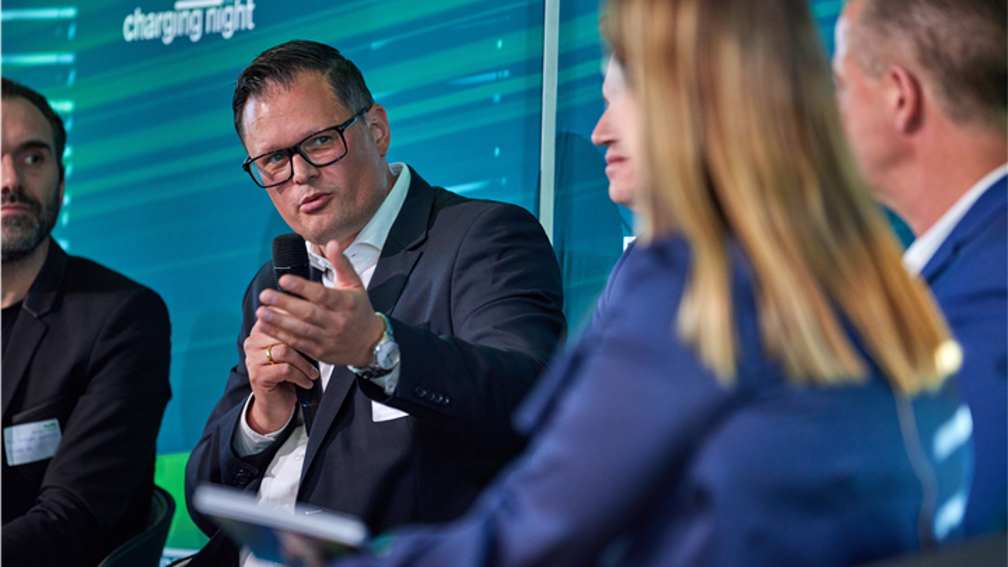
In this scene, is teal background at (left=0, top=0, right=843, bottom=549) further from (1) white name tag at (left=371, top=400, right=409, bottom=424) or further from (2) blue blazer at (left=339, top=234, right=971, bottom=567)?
(2) blue blazer at (left=339, top=234, right=971, bottom=567)

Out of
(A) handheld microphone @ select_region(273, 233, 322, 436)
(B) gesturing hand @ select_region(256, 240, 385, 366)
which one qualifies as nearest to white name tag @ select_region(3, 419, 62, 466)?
(A) handheld microphone @ select_region(273, 233, 322, 436)

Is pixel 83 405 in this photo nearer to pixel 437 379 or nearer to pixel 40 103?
pixel 40 103

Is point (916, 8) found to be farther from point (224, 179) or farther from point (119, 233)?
point (119, 233)

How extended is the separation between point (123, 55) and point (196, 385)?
127 cm

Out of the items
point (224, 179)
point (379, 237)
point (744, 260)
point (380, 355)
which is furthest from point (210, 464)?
point (744, 260)

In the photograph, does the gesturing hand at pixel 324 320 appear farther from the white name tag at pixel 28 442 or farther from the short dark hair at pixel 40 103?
the short dark hair at pixel 40 103

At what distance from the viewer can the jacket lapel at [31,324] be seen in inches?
110

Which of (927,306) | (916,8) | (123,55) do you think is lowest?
(927,306)

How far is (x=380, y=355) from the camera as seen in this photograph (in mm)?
1719

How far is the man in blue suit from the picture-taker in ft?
4.65

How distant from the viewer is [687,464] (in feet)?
2.78

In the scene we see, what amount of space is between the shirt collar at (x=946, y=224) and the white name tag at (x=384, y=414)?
3.71ft

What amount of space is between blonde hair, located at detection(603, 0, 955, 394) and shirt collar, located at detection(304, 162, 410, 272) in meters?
1.52

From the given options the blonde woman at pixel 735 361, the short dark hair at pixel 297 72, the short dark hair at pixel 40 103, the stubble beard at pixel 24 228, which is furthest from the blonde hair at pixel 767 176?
the short dark hair at pixel 40 103
